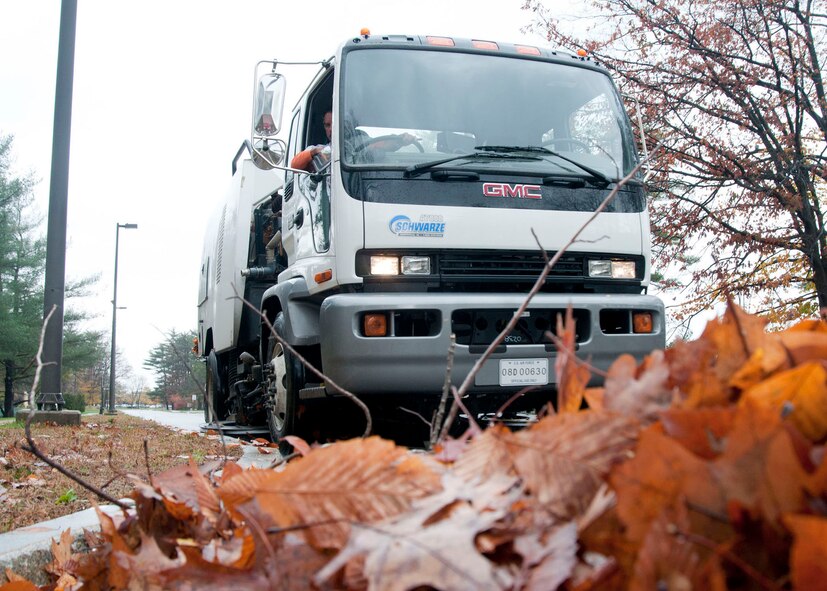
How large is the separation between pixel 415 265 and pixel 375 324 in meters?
0.49

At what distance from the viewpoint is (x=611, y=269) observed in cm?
553

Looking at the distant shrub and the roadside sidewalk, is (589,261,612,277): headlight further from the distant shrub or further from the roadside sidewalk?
the distant shrub

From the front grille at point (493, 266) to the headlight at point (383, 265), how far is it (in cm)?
29

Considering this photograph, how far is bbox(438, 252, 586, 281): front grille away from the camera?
16.9 feet

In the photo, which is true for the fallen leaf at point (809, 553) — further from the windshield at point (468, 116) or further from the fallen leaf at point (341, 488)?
the windshield at point (468, 116)

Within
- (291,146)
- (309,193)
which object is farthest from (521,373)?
(291,146)

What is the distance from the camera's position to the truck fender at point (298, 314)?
544cm

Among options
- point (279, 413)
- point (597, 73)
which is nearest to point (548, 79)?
point (597, 73)

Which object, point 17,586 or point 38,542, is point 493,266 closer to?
point 38,542

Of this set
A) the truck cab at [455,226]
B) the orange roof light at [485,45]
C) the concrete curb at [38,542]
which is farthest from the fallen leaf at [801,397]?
the orange roof light at [485,45]

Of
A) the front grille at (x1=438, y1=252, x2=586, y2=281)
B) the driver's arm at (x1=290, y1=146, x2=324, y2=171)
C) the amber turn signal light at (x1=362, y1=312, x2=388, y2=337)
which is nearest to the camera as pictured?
the amber turn signal light at (x1=362, y1=312, x2=388, y2=337)

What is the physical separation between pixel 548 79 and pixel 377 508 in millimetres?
5331

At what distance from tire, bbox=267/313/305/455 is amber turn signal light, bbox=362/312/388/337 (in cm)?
88

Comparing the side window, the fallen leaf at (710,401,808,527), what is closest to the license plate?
the side window
